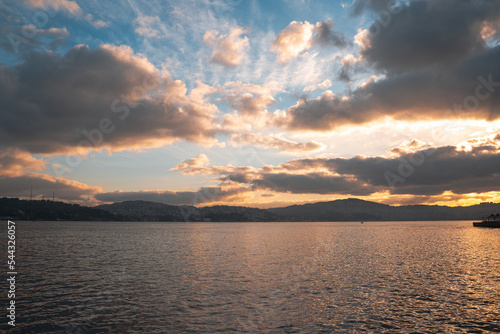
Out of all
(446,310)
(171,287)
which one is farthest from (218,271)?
(446,310)

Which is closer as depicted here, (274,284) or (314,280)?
(274,284)

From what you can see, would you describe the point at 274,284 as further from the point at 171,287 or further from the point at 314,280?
the point at 171,287

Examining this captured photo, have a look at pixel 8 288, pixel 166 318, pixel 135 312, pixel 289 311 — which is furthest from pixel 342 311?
pixel 8 288

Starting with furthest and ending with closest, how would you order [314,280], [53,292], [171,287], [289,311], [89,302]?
1. [314,280]
2. [171,287]
3. [53,292]
4. [89,302]
5. [289,311]

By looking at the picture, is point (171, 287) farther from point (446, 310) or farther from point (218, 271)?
point (446, 310)

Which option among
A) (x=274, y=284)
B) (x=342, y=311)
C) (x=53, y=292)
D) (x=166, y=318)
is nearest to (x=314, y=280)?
(x=274, y=284)

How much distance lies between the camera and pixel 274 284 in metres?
44.5

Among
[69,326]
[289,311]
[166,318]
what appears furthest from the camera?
[289,311]

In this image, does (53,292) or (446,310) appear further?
(53,292)

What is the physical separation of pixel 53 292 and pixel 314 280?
36073mm

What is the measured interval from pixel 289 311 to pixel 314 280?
56.0ft

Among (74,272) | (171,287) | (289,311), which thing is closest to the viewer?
(289,311)

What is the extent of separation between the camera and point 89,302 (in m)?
34.6

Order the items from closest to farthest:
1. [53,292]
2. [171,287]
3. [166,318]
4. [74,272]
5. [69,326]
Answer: [69,326] < [166,318] < [53,292] < [171,287] < [74,272]
